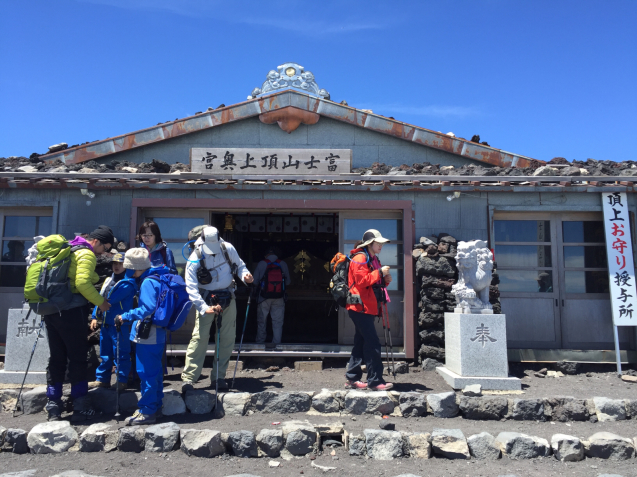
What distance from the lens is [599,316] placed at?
7668 millimetres

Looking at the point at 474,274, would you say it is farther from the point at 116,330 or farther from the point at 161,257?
the point at 116,330

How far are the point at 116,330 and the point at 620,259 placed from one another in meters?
7.63

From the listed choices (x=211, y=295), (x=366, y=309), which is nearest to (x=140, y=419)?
(x=211, y=295)

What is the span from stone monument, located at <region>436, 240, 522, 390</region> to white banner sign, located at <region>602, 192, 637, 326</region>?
250cm

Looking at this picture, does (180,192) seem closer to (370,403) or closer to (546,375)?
(370,403)

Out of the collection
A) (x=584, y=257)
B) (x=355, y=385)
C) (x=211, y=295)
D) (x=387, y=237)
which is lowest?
(x=355, y=385)

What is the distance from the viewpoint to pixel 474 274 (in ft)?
20.9

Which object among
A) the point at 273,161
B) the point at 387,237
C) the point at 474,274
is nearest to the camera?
the point at 474,274

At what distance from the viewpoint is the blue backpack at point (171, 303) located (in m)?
4.58

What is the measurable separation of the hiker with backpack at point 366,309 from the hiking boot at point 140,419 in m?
2.43

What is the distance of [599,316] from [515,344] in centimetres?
150

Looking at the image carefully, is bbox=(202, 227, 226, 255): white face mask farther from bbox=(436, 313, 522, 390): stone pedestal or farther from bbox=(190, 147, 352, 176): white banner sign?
bbox=(436, 313, 522, 390): stone pedestal

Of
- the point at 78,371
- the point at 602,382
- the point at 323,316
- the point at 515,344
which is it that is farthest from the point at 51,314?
the point at 323,316

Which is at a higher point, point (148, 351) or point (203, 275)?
point (203, 275)
